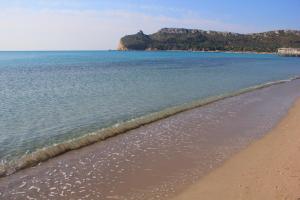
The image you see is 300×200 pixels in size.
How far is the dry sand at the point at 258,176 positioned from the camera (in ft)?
30.9

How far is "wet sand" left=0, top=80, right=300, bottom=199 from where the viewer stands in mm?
10102

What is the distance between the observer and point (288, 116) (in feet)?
67.7

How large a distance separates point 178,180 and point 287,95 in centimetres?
2236

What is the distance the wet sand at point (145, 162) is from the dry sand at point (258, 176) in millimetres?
437

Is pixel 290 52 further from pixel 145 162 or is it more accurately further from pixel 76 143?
pixel 145 162

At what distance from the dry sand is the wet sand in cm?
44

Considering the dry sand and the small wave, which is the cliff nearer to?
the small wave

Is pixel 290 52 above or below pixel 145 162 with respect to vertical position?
below

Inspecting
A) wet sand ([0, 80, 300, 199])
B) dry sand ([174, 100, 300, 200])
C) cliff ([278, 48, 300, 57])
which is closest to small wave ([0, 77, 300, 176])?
wet sand ([0, 80, 300, 199])

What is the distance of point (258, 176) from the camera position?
10.7 meters

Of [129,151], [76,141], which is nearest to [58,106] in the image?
[76,141]

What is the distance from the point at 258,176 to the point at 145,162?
3.43 meters

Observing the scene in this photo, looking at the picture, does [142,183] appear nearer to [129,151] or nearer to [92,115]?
[129,151]

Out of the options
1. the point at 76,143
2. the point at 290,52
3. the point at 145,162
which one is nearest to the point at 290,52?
the point at 290,52
